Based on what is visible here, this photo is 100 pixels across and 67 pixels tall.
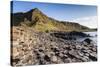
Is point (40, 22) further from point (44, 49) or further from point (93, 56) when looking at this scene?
point (93, 56)

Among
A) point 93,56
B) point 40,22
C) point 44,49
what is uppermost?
point 40,22

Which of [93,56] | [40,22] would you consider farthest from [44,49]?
[93,56]

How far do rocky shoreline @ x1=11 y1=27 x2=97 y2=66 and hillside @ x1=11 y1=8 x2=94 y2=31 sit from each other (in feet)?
0.25

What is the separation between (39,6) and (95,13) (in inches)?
33.4

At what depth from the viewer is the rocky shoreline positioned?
2.43 meters

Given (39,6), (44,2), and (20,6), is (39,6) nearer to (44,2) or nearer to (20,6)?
(44,2)

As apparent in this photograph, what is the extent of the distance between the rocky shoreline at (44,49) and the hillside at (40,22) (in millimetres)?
75

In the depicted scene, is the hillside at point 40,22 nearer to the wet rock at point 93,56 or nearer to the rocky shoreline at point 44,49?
the rocky shoreline at point 44,49

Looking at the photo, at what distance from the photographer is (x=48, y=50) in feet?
8.45

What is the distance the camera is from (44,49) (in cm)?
256

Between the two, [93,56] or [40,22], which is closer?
[40,22]

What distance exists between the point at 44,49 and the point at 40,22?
357 millimetres

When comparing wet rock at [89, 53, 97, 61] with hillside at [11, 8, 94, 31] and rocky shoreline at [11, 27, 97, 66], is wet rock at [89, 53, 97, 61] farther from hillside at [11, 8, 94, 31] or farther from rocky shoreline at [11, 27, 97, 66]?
hillside at [11, 8, 94, 31]

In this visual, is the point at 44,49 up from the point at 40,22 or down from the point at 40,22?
down
